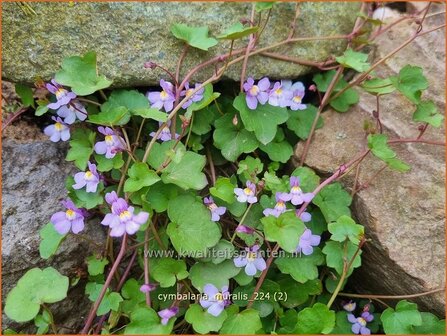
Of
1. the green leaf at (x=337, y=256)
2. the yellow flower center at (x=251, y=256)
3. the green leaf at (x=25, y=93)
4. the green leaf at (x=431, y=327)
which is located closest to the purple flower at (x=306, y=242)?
the green leaf at (x=337, y=256)

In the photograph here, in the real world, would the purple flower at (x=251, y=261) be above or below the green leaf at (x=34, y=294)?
below

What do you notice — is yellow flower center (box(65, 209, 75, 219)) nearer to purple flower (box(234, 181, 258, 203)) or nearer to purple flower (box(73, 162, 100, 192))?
purple flower (box(73, 162, 100, 192))

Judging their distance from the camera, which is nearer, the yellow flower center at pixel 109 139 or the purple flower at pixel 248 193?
the purple flower at pixel 248 193

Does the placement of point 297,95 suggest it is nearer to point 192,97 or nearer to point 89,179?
point 192,97

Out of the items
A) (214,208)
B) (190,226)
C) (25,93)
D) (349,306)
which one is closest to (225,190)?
(214,208)

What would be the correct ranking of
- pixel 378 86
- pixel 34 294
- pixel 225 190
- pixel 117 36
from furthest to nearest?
1. pixel 378 86
2. pixel 117 36
3. pixel 225 190
4. pixel 34 294

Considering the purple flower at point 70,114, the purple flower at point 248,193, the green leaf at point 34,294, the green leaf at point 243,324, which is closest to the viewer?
the green leaf at point 34,294

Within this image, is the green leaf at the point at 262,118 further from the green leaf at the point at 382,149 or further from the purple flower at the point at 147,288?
the purple flower at the point at 147,288
